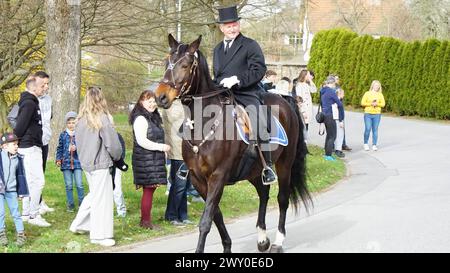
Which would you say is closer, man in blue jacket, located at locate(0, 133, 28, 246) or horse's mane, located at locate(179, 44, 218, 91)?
horse's mane, located at locate(179, 44, 218, 91)

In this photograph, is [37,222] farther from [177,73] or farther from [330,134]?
[330,134]

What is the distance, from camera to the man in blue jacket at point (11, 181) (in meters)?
8.17

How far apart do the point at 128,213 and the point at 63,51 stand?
16.8 ft

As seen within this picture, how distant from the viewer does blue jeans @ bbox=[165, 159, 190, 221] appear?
9953 millimetres

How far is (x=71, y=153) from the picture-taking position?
10500mm

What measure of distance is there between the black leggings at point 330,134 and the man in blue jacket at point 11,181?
10.3 metres

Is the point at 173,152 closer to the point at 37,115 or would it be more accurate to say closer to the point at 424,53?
the point at 37,115

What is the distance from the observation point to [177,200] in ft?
32.7

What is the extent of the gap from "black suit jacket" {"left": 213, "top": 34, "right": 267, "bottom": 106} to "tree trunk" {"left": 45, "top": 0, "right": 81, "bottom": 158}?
662cm

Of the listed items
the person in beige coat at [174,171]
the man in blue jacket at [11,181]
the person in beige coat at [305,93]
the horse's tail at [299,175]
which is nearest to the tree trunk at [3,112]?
the person in beige coat at [305,93]

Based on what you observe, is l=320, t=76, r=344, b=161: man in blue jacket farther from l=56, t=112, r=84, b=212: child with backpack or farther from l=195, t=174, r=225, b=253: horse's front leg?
l=195, t=174, r=225, b=253: horse's front leg

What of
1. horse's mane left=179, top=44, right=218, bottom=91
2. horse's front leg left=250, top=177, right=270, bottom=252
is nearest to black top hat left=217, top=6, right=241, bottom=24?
horse's mane left=179, top=44, right=218, bottom=91

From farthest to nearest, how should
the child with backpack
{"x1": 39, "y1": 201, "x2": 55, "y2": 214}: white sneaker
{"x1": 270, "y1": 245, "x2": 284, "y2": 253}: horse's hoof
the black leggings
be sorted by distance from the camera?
the black leggings
the child with backpack
{"x1": 39, "y1": 201, "x2": 55, "y2": 214}: white sneaker
{"x1": 270, "y1": 245, "x2": 284, "y2": 253}: horse's hoof
